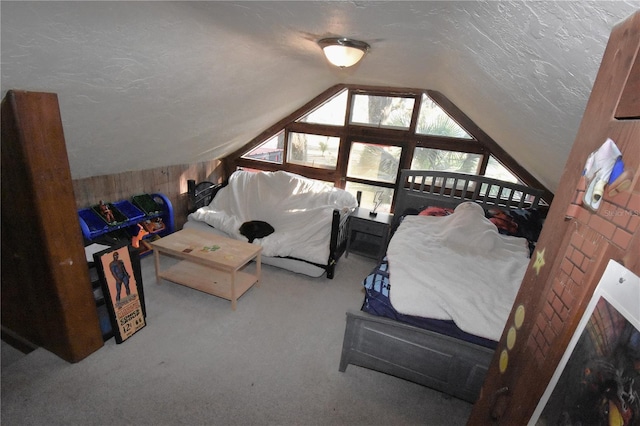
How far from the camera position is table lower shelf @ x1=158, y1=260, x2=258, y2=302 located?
2.50 meters

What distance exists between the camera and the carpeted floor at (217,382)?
161cm

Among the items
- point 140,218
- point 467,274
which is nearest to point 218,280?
point 140,218

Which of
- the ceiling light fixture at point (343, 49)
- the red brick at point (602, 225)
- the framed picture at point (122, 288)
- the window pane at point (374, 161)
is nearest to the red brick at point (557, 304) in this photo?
the red brick at point (602, 225)

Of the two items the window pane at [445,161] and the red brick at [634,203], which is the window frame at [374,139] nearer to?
the window pane at [445,161]

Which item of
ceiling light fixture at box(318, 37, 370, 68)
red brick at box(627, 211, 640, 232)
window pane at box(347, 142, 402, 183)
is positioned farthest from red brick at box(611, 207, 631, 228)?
window pane at box(347, 142, 402, 183)

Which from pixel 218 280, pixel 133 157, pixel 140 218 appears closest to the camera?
pixel 218 280

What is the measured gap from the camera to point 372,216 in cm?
336

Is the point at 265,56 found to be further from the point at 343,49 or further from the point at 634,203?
the point at 634,203

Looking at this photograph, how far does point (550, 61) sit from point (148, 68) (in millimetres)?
1878

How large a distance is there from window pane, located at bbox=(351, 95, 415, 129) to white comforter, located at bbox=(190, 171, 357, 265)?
3.33 ft

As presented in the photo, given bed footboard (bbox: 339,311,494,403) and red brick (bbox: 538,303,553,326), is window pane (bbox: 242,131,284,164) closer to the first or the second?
bed footboard (bbox: 339,311,494,403)

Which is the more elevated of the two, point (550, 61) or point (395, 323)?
point (550, 61)

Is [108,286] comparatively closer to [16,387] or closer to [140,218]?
[16,387]

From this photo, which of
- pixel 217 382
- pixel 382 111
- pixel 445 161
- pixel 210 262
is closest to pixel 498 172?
pixel 445 161
